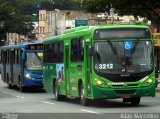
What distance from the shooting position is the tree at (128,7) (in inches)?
1181

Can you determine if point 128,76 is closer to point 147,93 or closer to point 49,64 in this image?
point 147,93

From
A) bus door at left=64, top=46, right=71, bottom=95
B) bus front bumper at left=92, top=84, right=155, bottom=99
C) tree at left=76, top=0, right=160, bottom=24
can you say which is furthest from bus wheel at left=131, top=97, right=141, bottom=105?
tree at left=76, top=0, right=160, bottom=24

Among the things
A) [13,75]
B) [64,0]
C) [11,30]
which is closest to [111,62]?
[13,75]

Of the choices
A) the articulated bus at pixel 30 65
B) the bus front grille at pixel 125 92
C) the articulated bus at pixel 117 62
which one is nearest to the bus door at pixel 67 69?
the articulated bus at pixel 117 62

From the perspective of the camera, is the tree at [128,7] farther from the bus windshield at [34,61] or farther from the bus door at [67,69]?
the bus door at [67,69]

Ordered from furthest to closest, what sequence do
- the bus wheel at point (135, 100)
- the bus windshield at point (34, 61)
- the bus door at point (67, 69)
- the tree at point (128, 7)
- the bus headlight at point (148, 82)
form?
the bus windshield at point (34, 61), the tree at point (128, 7), the bus door at point (67, 69), the bus wheel at point (135, 100), the bus headlight at point (148, 82)

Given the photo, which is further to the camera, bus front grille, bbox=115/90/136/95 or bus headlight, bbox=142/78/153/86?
bus headlight, bbox=142/78/153/86

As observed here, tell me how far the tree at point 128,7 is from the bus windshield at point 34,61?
12.4 ft

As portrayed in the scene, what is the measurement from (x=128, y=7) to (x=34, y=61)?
6.15m

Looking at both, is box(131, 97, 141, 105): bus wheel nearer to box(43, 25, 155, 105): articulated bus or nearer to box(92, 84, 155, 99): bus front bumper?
box(43, 25, 155, 105): articulated bus

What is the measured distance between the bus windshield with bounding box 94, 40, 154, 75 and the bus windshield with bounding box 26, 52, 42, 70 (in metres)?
12.2

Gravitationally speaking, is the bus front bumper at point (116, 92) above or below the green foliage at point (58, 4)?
below

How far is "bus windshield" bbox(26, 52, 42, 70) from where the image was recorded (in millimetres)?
31922

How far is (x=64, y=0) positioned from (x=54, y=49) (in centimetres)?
9420
